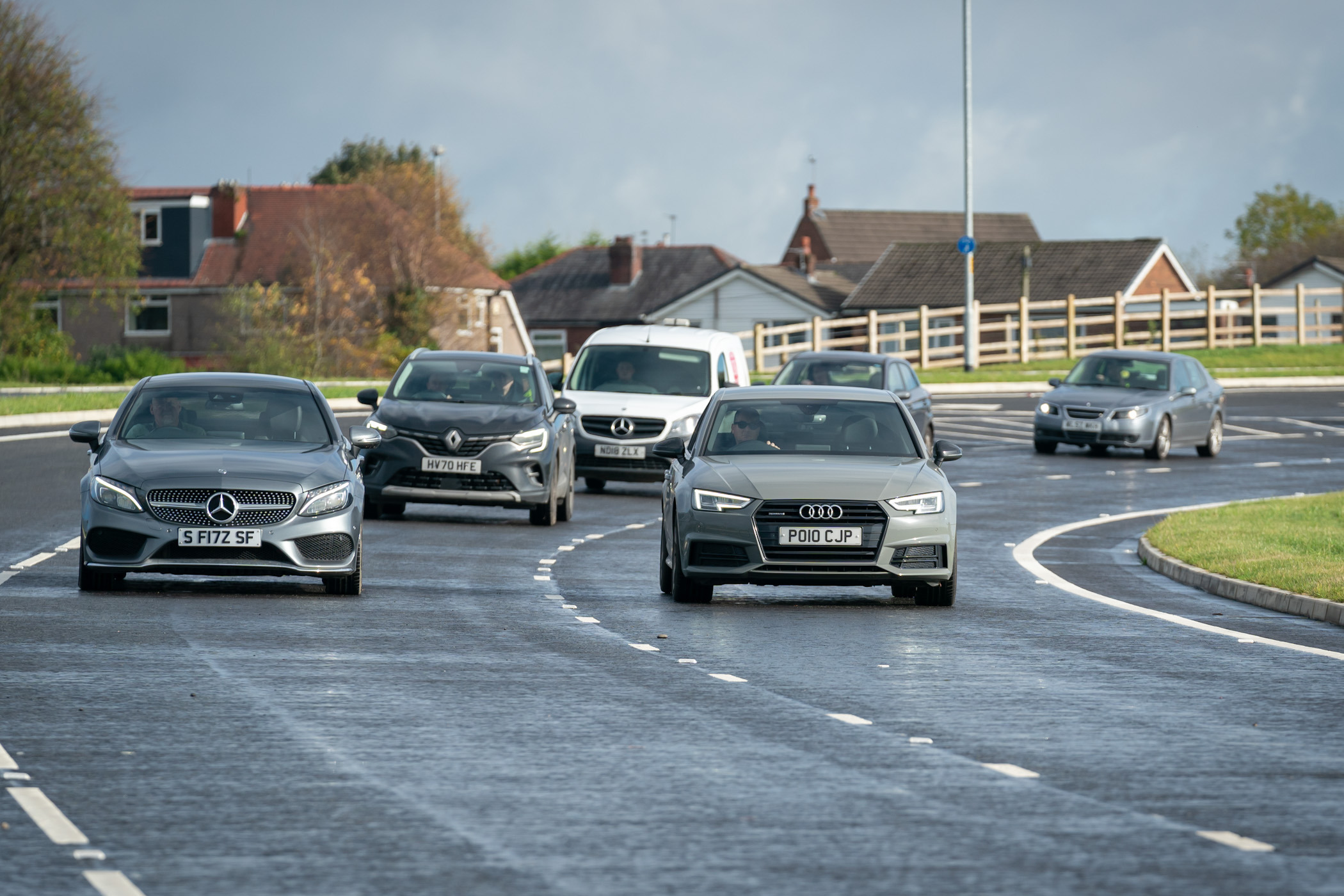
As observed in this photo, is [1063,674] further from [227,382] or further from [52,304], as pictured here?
[52,304]

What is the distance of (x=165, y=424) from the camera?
583 inches

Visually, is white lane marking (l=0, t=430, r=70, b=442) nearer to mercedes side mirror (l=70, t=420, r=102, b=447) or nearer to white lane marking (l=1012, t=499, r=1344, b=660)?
white lane marking (l=1012, t=499, r=1344, b=660)

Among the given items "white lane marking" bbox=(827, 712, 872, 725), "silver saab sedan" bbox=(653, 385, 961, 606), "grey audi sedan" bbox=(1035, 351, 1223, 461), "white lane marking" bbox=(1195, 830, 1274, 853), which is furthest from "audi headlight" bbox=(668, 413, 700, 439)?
"white lane marking" bbox=(1195, 830, 1274, 853)

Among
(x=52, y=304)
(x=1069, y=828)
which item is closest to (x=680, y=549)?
(x=1069, y=828)

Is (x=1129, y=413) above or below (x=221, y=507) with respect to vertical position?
above

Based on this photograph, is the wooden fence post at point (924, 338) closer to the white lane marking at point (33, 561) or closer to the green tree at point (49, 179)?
the green tree at point (49, 179)

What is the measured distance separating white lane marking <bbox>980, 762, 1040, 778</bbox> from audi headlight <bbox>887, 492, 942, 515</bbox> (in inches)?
232

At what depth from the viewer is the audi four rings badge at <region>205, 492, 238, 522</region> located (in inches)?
533

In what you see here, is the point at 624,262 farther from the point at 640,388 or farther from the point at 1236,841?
the point at 1236,841

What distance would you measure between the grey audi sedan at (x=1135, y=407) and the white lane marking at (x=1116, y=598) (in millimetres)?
6338

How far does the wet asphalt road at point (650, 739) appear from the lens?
617 cm

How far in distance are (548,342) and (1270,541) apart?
8785cm

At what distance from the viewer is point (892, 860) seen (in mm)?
6219

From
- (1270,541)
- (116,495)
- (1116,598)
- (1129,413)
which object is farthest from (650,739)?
(1129,413)
